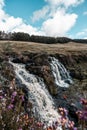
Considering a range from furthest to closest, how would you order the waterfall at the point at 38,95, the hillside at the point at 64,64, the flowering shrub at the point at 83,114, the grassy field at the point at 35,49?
the grassy field at the point at 35,49 → the hillside at the point at 64,64 → the waterfall at the point at 38,95 → the flowering shrub at the point at 83,114

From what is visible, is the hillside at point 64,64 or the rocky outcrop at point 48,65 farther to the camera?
the rocky outcrop at point 48,65

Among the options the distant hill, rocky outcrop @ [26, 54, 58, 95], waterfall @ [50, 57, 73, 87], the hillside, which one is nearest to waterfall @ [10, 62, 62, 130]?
the hillside

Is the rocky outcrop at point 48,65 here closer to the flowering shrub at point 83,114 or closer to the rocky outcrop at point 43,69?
the rocky outcrop at point 43,69

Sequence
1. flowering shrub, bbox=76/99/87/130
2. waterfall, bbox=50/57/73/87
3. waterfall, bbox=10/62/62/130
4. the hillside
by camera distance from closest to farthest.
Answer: flowering shrub, bbox=76/99/87/130 < waterfall, bbox=10/62/62/130 < the hillside < waterfall, bbox=50/57/73/87

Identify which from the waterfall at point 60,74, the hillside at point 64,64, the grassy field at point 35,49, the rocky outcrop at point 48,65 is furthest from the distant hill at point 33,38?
the waterfall at point 60,74

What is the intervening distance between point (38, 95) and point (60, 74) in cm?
949

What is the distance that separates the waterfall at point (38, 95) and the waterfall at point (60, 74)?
382 centimetres

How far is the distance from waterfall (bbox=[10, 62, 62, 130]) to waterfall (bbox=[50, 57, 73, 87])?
382cm

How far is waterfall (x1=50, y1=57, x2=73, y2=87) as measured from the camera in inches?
1508

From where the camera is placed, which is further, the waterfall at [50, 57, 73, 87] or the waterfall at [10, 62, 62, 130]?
the waterfall at [50, 57, 73, 87]

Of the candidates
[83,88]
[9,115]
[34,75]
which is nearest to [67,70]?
[83,88]

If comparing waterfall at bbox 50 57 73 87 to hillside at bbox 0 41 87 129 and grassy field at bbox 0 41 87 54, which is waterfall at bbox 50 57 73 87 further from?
grassy field at bbox 0 41 87 54

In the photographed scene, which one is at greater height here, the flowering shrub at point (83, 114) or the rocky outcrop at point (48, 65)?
the flowering shrub at point (83, 114)

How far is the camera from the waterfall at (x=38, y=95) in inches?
1105
